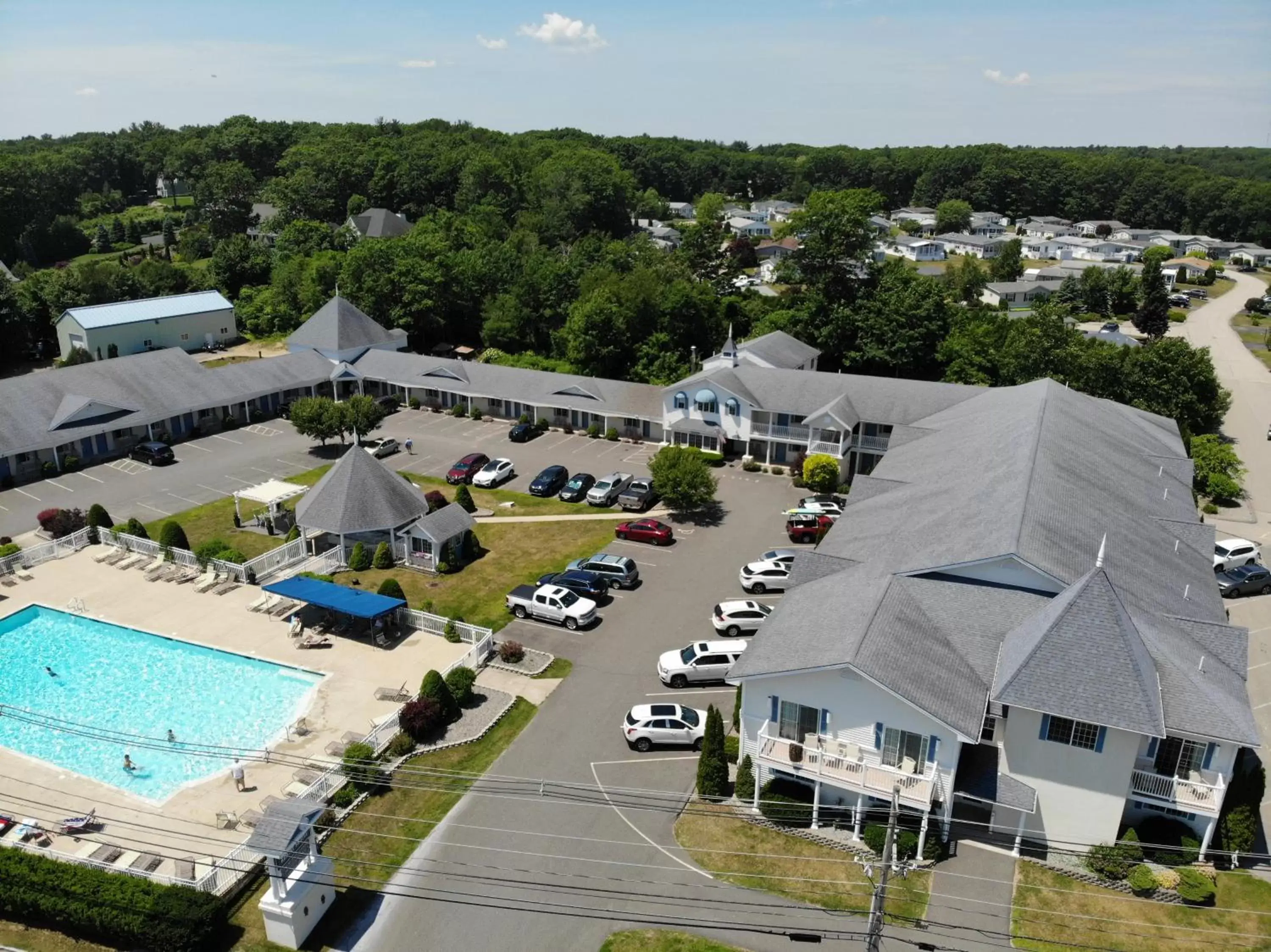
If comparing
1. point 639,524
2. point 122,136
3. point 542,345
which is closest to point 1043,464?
point 639,524

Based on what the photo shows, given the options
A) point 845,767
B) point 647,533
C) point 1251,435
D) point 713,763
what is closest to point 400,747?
point 713,763

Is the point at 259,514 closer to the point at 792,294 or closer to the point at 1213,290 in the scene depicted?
the point at 792,294

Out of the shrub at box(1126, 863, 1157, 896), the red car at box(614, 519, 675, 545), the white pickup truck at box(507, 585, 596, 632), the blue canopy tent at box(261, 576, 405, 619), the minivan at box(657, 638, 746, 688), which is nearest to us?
the shrub at box(1126, 863, 1157, 896)

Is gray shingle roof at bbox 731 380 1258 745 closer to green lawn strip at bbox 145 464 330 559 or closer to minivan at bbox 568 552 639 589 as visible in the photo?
minivan at bbox 568 552 639 589

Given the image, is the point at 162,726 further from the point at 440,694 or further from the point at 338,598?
the point at 440,694

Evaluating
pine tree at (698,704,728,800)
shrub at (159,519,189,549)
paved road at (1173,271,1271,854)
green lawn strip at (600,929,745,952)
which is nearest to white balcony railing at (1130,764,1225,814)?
paved road at (1173,271,1271,854)
